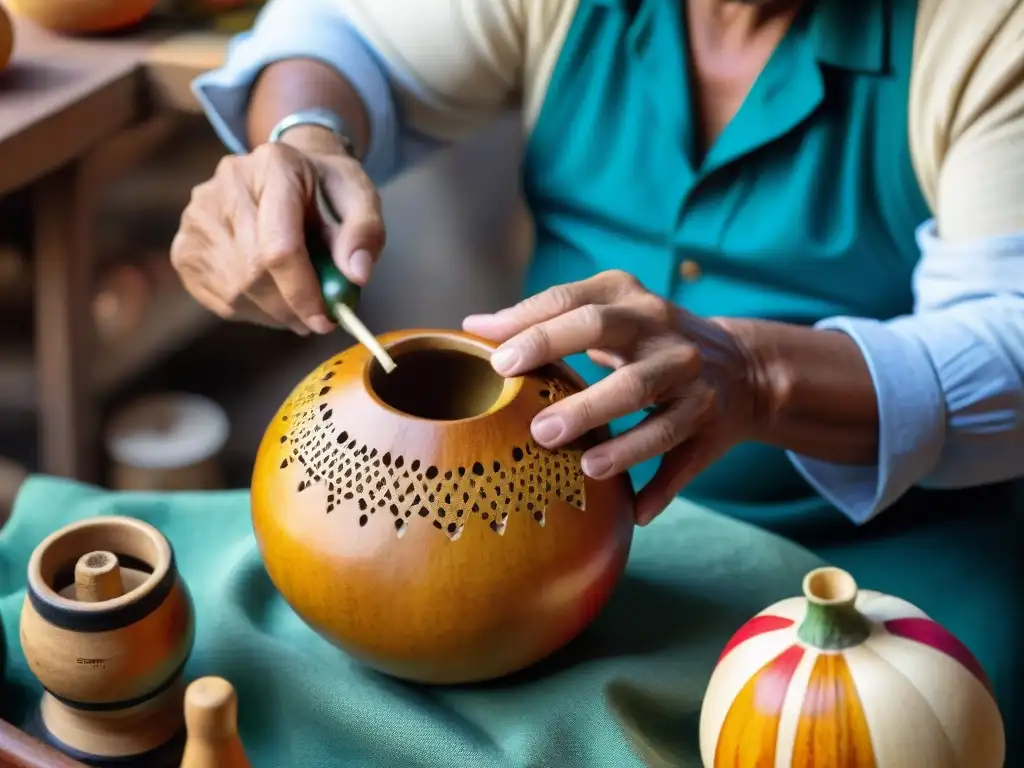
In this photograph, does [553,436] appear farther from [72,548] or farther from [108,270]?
[108,270]

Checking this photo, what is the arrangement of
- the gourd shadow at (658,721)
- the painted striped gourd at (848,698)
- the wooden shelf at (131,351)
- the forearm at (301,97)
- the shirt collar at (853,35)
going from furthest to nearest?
1. the wooden shelf at (131,351)
2. the forearm at (301,97)
3. the shirt collar at (853,35)
4. the gourd shadow at (658,721)
5. the painted striped gourd at (848,698)

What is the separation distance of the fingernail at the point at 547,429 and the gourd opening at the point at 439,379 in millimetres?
63

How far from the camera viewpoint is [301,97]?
1063 millimetres

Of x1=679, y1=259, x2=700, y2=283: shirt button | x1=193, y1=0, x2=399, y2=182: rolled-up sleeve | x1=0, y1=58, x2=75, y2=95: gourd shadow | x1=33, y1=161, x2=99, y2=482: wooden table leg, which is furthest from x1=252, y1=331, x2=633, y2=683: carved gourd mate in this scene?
x1=33, y1=161, x2=99, y2=482: wooden table leg

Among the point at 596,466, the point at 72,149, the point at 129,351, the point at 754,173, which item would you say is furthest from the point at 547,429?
the point at 129,351

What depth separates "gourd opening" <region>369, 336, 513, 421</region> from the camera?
75 centimetres

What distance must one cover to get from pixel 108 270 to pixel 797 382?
125cm

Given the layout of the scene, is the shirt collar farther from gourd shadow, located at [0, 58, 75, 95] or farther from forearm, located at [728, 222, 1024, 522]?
gourd shadow, located at [0, 58, 75, 95]

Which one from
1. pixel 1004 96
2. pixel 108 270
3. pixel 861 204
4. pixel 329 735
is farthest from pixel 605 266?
pixel 108 270

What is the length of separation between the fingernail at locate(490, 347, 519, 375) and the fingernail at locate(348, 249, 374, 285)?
0.15 meters

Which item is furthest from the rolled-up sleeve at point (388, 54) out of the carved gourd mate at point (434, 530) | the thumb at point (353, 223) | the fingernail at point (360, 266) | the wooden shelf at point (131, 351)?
the wooden shelf at point (131, 351)

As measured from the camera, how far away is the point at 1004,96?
0.90 m

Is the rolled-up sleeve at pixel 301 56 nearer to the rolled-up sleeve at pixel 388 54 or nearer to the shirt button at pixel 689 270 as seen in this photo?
the rolled-up sleeve at pixel 388 54

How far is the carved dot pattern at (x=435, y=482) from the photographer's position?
65 centimetres
